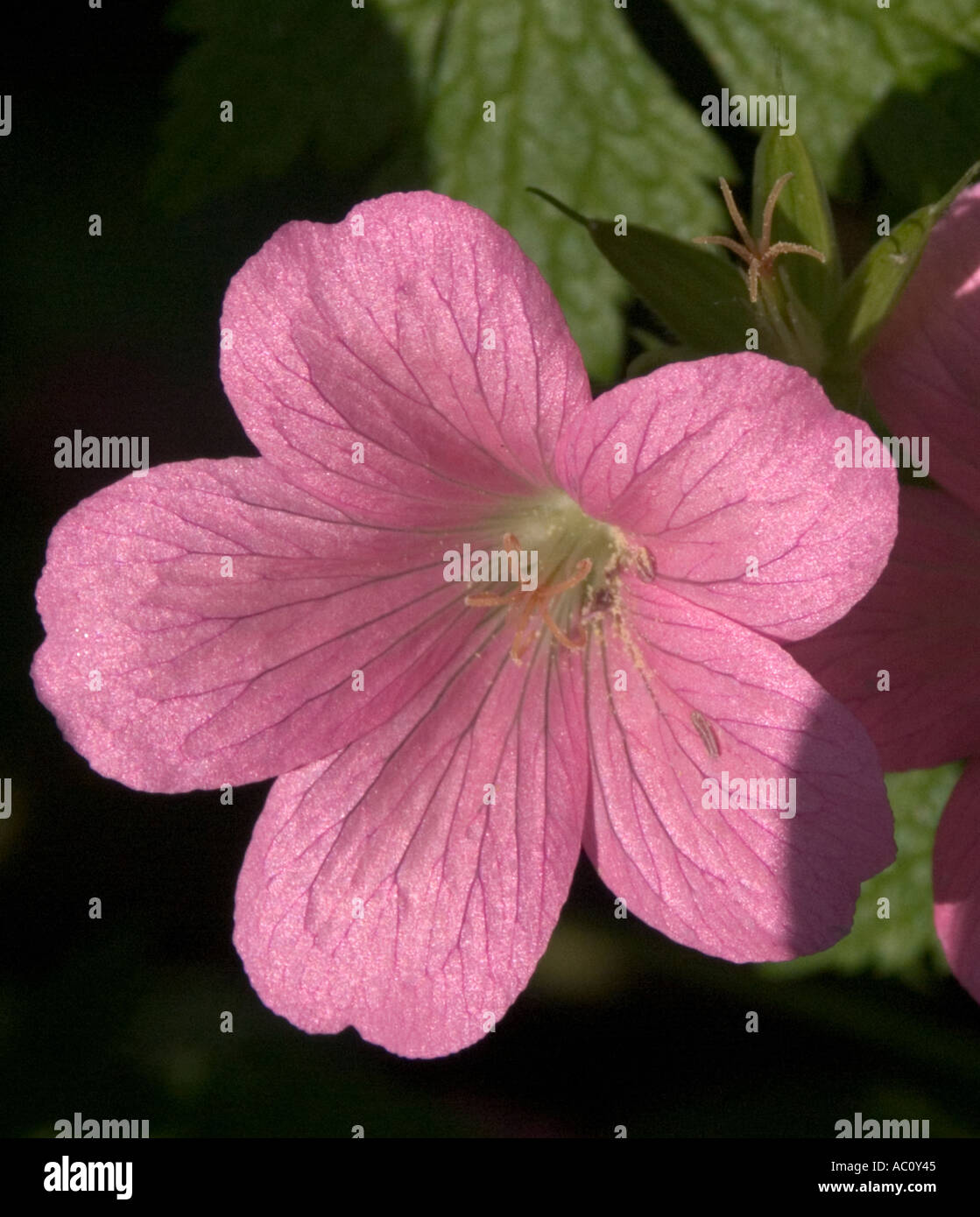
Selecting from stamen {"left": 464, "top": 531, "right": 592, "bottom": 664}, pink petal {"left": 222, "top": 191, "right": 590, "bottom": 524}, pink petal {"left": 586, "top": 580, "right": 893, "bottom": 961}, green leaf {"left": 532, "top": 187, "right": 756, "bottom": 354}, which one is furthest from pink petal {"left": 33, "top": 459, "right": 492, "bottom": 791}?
green leaf {"left": 532, "top": 187, "right": 756, "bottom": 354}

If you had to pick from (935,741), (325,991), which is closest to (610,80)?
(935,741)

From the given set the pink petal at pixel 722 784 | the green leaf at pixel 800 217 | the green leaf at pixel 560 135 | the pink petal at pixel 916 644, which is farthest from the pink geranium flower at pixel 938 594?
the green leaf at pixel 560 135

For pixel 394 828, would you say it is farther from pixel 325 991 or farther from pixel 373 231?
pixel 373 231

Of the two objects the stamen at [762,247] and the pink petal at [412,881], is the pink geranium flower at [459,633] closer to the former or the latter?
the pink petal at [412,881]

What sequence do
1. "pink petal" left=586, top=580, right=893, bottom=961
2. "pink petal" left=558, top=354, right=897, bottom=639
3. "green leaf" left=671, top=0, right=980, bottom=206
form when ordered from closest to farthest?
1. "pink petal" left=558, top=354, right=897, bottom=639
2. "pink petal" left=586, top=580, right=893, bottom=961
3. "green leaf" left=671, top=0, right=980, bottom=206

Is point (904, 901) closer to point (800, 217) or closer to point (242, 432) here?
point (800, 217)

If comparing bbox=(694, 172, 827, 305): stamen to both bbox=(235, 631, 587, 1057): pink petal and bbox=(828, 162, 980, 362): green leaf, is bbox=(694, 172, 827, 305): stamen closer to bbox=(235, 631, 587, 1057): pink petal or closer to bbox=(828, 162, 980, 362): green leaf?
bbox=(828, 162, 980, 362): green leaf
